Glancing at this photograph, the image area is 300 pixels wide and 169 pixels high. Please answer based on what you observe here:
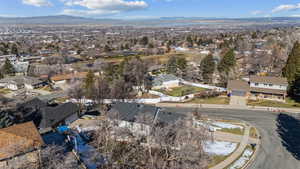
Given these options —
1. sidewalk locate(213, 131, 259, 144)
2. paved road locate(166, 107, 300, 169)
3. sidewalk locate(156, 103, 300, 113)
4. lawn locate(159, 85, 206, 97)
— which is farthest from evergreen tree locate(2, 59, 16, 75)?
sidewalk locate(213, 131, 259, 144)

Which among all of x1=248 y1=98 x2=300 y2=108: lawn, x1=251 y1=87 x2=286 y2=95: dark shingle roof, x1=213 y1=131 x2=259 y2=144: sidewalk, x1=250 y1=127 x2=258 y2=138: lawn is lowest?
x1=213 y1=131 x2=259 y2=144: sidewalk

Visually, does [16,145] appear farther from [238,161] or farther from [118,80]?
[118,80]

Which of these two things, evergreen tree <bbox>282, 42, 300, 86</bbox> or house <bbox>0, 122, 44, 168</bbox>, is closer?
house <bbox>0, 122, 44, 168</bbox>

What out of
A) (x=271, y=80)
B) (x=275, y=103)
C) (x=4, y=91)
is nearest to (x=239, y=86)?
(x=271, y=80)

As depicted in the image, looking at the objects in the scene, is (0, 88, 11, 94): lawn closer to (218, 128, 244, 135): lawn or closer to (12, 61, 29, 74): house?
(12, 61, 29, 74): house

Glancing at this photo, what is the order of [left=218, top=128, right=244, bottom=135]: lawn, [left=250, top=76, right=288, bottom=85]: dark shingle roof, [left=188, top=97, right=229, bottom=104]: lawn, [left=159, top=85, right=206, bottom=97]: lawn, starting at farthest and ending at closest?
[left=159, top=85, right=206, bottom=97]: lawn → [left=250, top=76, right=288, bottom=85]: dark shingle roof → [left=188, top=97, right=229, bottom=104]: lawn → [left=218, top=128, right=244, bottom=135]: lawn

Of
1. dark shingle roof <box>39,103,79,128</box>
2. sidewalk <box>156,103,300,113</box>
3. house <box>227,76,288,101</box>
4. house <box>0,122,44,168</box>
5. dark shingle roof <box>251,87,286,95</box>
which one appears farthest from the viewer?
house <box>227,76,288,101</box>

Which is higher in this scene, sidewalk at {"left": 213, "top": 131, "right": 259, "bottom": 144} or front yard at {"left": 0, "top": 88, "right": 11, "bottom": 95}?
sidewalk at {"left": 213, "top": 131, "right": 259, "bottom": 144}

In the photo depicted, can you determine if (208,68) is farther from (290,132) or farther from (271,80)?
(290,132)
